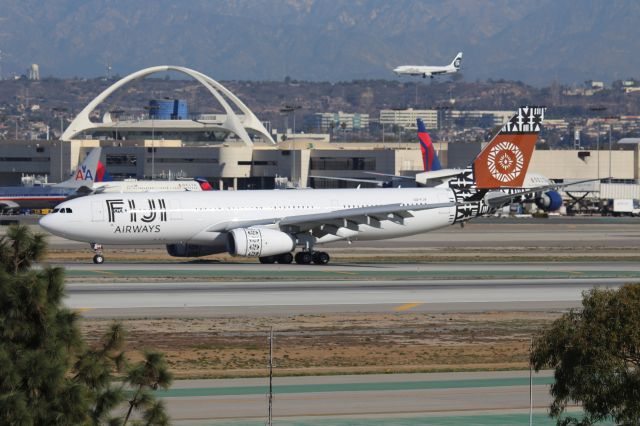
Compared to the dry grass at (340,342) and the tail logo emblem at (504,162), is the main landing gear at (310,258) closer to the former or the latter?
the tail logo emblem at (504,162)

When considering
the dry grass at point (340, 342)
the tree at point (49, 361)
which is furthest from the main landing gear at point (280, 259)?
the tree at point (49, 361)

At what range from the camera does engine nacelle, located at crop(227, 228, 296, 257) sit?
5609cm

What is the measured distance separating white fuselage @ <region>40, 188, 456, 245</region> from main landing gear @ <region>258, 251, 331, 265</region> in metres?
0.74

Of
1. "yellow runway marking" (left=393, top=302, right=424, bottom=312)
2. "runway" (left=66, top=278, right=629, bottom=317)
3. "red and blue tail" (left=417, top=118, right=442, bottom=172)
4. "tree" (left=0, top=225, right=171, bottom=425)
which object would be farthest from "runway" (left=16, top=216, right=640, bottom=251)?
"tree" (left=0, top=225, right=171, bottom=425)

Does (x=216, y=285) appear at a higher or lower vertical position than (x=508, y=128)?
lower

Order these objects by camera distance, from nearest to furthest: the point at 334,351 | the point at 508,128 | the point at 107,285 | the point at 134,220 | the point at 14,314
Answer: the point at 14,314 → the point at 334,351 → the point at 107,285 → the point at 134,220 → the point at 508,128

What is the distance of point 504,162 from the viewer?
6894 cm

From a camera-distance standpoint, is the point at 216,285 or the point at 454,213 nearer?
the point at 216,285

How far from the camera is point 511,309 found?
144 ft

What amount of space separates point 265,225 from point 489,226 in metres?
40.8

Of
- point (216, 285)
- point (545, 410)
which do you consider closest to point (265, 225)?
point (216, 285)

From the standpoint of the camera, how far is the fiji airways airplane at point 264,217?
185ft

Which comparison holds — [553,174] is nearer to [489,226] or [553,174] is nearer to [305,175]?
[305,175]

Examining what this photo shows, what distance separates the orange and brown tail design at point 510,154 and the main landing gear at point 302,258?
11.8 metres
